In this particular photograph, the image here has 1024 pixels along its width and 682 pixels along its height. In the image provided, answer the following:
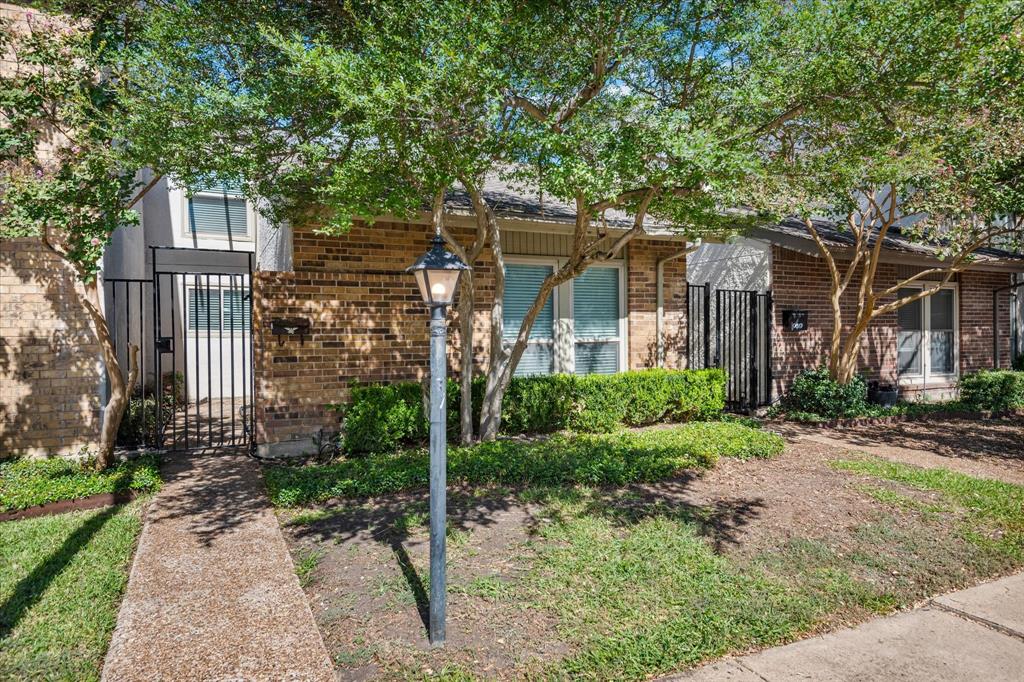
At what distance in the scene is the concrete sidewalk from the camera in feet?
10.2

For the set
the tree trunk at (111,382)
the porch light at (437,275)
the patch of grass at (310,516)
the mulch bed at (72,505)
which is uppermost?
the porch light at (437,275)

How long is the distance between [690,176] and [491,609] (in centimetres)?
428

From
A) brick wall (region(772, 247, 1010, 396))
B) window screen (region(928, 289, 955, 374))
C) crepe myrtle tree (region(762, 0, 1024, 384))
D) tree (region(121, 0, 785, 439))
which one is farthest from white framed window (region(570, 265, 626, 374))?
window screen (region(928, 289, 955, 374))

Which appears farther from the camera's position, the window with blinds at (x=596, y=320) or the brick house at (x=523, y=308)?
the window with blinds at (x=596, y=320)

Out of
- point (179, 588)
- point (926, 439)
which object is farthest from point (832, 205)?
point (179, 588)

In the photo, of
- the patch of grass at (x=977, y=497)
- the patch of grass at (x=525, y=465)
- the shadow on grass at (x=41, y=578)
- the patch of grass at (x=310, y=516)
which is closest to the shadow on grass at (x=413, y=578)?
the patch of grass at (x=310, y=516)

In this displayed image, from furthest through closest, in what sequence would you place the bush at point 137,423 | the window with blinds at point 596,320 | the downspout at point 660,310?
the downspout at point 660,310 < the window with blinds at point 596,320 < the bush at point 137,423

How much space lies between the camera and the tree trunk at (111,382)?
6.07 meters

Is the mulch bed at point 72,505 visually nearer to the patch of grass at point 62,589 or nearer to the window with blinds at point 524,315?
the patch of grass at point 62,589

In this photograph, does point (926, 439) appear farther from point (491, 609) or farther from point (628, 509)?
point (491, 609)

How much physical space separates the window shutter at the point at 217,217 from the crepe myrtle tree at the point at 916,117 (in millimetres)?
10357

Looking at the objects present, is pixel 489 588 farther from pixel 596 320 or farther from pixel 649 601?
pixel 596 320

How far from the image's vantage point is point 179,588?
3938 millimetres

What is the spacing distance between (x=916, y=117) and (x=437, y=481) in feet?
25.4
